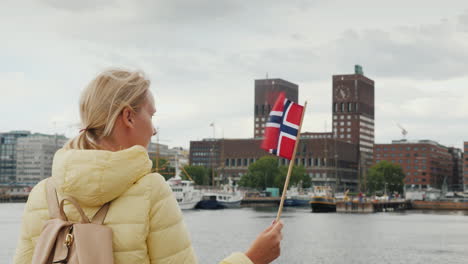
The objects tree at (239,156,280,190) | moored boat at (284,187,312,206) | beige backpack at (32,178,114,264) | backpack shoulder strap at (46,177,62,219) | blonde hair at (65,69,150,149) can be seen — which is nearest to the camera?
beige backpack at (32,178,114,264)

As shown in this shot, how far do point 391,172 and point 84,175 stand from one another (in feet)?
664

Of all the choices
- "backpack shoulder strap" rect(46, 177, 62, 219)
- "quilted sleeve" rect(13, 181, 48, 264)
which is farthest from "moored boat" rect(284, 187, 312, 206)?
"backpack shoulder strap" rect(46, 177, 62, 219)

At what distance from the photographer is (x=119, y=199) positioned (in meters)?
2.74

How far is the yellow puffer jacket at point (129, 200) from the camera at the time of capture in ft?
8.77

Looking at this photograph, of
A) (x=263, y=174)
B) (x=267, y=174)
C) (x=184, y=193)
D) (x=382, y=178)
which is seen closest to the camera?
(x=184, y=193)

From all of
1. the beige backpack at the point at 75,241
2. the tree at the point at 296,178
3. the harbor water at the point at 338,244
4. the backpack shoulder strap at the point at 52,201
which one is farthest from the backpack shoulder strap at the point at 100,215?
the tree at the point at 296,178

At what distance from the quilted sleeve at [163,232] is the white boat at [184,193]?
116157mm

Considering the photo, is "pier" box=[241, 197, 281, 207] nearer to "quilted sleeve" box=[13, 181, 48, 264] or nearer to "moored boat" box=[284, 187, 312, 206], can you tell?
"moored boat" box=[284, 187, 312, 206]

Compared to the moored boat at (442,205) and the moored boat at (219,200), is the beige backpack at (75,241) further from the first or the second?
the moored boat at (442,205)

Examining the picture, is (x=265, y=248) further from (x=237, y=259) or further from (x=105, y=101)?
(x=105, y=101)

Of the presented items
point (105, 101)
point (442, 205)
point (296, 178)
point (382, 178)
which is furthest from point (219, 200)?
point (105, 101)

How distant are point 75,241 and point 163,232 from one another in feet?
1.15

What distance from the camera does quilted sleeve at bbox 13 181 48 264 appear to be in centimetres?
295

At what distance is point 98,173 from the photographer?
2.67 meters
